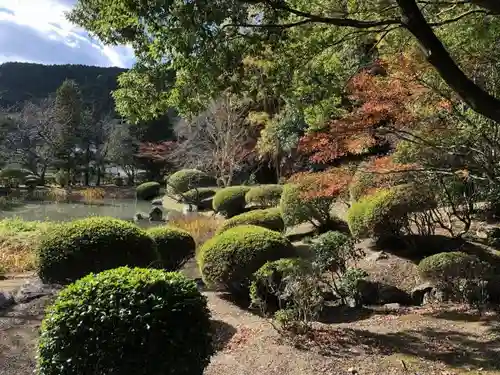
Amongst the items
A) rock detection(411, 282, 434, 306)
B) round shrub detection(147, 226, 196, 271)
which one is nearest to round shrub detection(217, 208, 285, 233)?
round shrub detection(147, 226, 196, 271)

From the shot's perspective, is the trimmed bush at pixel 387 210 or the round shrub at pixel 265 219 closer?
the trimmed bush at pixel 387 210

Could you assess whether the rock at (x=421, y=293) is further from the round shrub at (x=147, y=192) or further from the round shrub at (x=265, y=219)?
the round shrub at (x=147, y=192)

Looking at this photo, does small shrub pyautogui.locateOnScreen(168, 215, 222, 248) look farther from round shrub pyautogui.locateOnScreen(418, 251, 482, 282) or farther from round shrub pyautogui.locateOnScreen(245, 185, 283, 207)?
round shrub pyautogui.locateOnScreen(418, 251, 482, 282)

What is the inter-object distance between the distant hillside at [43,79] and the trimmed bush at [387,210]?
40.2m

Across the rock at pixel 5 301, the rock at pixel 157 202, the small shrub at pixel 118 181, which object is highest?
the small shrub at pixel 118 181

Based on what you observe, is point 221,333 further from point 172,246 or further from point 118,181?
point 118,181

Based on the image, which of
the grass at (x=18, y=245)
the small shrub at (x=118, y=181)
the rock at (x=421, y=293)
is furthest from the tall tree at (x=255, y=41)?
the small shrub at (x=118, y=181)

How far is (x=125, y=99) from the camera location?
4.36 metres

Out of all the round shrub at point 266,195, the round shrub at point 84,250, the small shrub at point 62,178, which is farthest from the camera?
the small shrub at point 62,178

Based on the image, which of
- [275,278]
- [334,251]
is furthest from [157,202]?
[275,278]

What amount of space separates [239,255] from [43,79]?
162ft

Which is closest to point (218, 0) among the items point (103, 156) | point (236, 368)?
point (236, 368)

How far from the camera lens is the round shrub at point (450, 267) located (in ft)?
20.0

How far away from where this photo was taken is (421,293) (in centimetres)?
648
